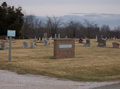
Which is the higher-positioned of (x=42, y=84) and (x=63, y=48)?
(x=63, y=48)

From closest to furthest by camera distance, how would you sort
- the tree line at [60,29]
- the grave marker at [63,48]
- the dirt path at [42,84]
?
the dirt path at [42,84]
the grave marker at [63,48]
the tree line at [60,29]

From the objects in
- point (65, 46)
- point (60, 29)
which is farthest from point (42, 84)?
point (60, 29)

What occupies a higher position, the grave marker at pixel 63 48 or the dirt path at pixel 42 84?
the grave marker at pixel 63 48

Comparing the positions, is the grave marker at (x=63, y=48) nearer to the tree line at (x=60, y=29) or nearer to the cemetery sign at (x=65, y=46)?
the cemetery sign at (x=65, y=46)

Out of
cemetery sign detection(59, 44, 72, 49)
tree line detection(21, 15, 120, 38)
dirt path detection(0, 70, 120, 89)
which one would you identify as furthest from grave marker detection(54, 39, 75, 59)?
tree line detection(21, 15, 120, 38)

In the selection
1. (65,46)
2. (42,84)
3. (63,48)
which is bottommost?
(42,84)

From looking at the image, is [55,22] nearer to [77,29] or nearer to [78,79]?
[77,29]

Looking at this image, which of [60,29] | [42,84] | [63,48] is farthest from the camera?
[60,29]

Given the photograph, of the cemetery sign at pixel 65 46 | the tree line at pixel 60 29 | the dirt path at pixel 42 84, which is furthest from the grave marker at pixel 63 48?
the tree line at pixel 60 29

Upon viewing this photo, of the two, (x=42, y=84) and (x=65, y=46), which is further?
(x=65, y=46)

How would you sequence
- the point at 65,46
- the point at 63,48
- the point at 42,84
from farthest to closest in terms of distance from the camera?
the point at 65,46 → the point at 63,48 → the point at 42,84

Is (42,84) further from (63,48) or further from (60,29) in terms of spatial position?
(60,29)

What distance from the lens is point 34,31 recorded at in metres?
72.8

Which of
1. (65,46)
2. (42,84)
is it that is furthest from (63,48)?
(42,84)
